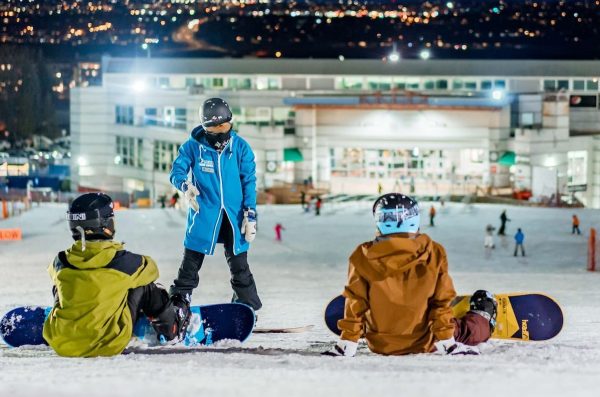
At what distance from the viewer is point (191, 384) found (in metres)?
5.18

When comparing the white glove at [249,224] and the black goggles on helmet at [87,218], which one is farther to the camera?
the white glove at [249,224]

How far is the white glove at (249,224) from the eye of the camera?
7832mm

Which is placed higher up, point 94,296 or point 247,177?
point 247,177

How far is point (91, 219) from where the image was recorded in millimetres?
6230

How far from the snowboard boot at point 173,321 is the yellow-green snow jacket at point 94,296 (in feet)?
0.85

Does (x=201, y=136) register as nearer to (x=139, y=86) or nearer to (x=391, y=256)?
(x=391, y=256)

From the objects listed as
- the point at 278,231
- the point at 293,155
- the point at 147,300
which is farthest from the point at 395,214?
the point at 293,155

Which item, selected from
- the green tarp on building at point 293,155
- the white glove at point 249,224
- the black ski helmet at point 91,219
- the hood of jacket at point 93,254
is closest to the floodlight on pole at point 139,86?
the green tarp on building at point 293,155

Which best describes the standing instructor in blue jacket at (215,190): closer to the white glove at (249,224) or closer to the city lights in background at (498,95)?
the white glove at (249,224)

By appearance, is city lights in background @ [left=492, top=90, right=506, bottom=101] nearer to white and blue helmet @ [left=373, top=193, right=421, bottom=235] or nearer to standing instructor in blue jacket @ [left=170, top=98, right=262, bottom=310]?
standing instructor in blue jacket @ [left=170, top=98, right=262, bottom=310]

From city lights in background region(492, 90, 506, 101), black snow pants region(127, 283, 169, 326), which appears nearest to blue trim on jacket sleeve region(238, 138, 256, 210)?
black snow pants region(127, 283, 169, 326)

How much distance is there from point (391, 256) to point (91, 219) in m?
1.70

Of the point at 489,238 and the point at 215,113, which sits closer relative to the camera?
the point at 215,113

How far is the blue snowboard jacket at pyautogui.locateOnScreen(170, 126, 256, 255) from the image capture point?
7812 mm
